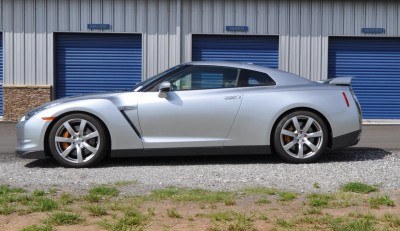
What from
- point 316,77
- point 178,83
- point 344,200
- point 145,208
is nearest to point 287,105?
point 178,83

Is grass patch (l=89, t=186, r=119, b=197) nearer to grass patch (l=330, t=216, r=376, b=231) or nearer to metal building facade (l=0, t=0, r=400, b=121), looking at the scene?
grass patch (l=330, t=216, r=376, b=231)

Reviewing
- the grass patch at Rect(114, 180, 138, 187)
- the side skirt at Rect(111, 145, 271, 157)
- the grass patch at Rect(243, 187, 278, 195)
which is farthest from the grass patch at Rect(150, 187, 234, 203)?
the side skirt at Rect(111, 145, 271, 157)

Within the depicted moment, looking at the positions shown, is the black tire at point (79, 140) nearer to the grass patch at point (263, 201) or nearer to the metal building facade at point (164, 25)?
the grass patch at point (263, 201)

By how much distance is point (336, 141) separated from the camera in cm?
927

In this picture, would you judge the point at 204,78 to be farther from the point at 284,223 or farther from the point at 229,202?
the point at 284,223

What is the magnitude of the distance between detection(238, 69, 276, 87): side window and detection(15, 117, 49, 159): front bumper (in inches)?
100

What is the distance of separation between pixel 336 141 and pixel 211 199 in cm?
303

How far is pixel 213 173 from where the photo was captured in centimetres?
852

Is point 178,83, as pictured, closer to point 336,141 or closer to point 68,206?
point 336,141

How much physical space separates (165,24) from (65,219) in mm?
11659

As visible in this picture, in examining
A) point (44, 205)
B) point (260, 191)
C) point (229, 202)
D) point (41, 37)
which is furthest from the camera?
point (41, 37)

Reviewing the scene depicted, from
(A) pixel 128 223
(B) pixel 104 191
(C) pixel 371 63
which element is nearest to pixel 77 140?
(B) pixel 104 191

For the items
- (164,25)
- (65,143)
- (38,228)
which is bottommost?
(38,228)

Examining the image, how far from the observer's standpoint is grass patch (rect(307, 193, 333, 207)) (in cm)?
660
